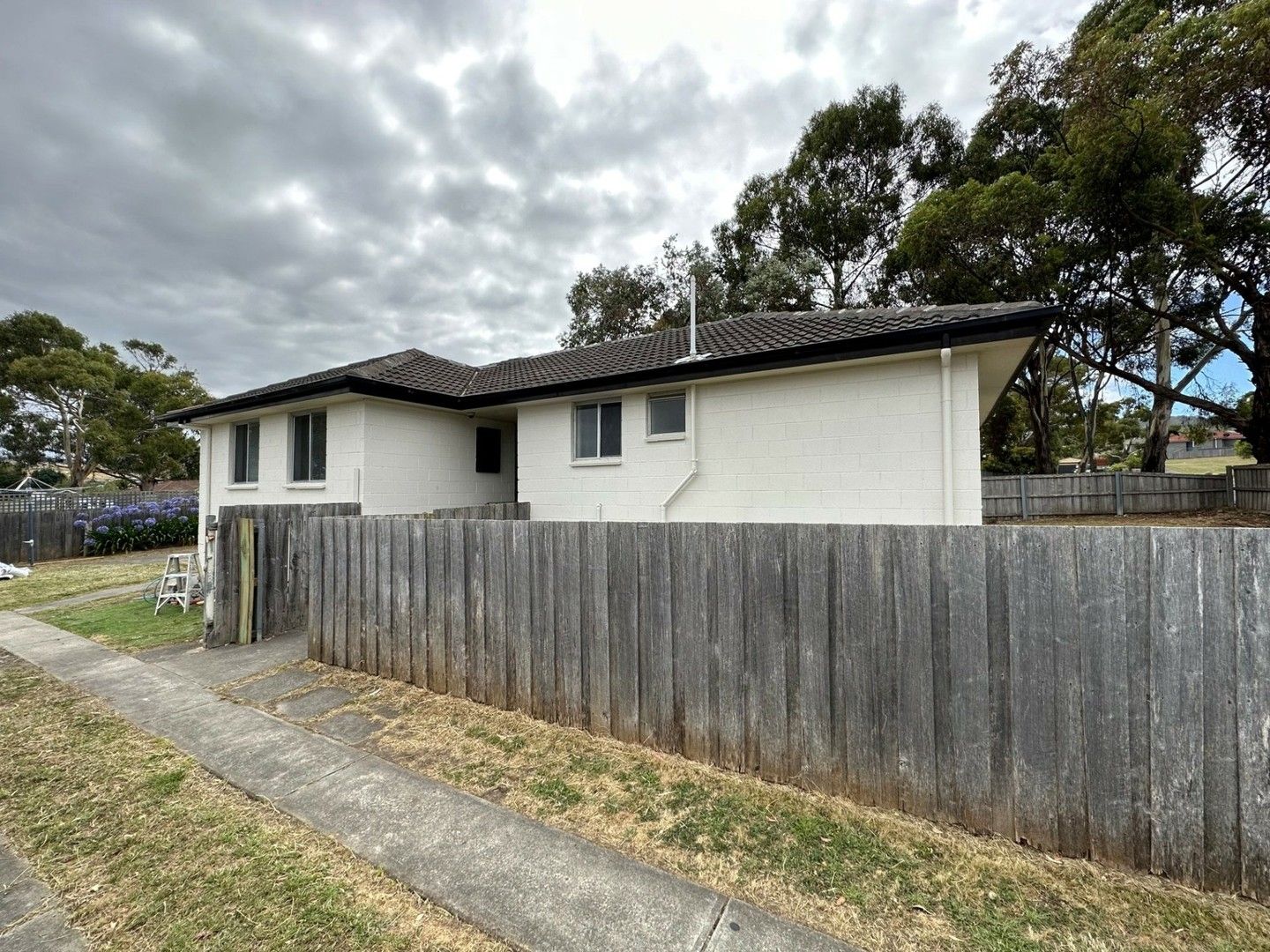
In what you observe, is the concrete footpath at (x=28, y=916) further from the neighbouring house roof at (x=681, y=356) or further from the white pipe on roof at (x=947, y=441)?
the white pipe on roof at (x=947, y=441)

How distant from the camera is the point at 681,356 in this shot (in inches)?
357

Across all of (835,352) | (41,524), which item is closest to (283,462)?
(835,352)

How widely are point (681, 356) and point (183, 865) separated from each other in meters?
8.38

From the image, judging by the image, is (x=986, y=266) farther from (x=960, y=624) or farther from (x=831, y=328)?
(x=960, y=624)

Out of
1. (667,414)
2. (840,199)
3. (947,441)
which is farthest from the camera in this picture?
(840,199)

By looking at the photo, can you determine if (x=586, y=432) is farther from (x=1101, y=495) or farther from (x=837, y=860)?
Result: (x=1101, y=495)

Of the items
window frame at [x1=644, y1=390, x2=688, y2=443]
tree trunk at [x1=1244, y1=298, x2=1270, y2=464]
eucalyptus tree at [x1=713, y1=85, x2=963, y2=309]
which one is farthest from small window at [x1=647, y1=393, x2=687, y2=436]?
tree trunk at [x1=1244, y1=298, x2=1270, y2=464]

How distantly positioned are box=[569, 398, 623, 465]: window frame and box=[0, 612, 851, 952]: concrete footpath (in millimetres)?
5960

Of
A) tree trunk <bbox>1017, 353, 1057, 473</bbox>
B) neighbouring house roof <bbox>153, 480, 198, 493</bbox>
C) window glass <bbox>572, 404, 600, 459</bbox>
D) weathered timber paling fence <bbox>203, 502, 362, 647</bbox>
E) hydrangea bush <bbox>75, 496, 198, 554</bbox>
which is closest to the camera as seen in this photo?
weathered timber paling fence <bbox>203, 502, 362, 647</bbox>

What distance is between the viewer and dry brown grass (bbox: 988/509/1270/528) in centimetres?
1332

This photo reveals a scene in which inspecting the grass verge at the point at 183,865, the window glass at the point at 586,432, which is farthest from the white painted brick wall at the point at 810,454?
the grass verge at the point at 183,865

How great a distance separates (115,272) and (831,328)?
2913 centimetres

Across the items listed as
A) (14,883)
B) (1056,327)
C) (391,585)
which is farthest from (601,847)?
(1056,327)

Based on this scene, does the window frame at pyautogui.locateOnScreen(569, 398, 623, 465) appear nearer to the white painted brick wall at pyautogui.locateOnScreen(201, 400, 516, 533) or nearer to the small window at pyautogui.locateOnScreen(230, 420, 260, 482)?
the white painted brick wall at pyautogui.locateOnScreen(201, 400, 516, 533)
